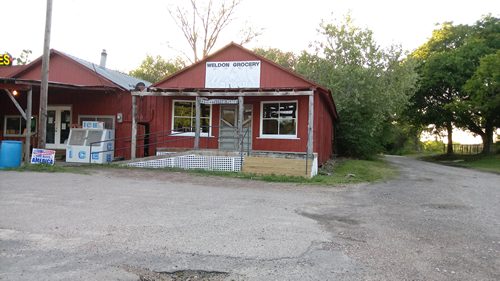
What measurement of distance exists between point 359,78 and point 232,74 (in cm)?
1042

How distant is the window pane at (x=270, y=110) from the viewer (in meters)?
18.2

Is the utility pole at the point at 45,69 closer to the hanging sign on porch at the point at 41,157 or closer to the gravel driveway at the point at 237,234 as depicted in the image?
the hanging sign on porch at the point at 41,157

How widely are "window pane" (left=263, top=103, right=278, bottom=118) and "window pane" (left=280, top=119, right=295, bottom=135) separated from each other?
0.47 m

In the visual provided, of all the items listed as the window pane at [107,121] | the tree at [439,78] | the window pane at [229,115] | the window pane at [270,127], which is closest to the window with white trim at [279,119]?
the window pane at [270,127]

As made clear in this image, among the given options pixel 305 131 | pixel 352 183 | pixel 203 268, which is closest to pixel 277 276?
pixel 203 268

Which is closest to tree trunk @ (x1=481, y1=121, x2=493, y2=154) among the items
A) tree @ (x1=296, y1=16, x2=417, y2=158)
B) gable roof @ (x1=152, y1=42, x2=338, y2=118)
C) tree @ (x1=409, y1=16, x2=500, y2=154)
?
tree @ (x1=409, y1=16, x2=500, y2=154)

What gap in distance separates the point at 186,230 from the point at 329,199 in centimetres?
491

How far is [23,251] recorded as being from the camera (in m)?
5.30

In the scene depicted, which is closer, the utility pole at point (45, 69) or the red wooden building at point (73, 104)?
the utility pole at point (45, 69)

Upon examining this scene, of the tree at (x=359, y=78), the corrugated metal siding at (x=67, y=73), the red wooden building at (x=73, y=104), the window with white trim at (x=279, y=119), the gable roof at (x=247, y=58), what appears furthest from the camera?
the tree at (x=359, y=78)

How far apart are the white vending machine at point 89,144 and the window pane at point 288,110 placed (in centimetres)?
742

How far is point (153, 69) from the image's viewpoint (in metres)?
50.3

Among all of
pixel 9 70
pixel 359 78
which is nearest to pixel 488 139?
pixel 359 78

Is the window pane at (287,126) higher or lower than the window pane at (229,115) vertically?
lower
